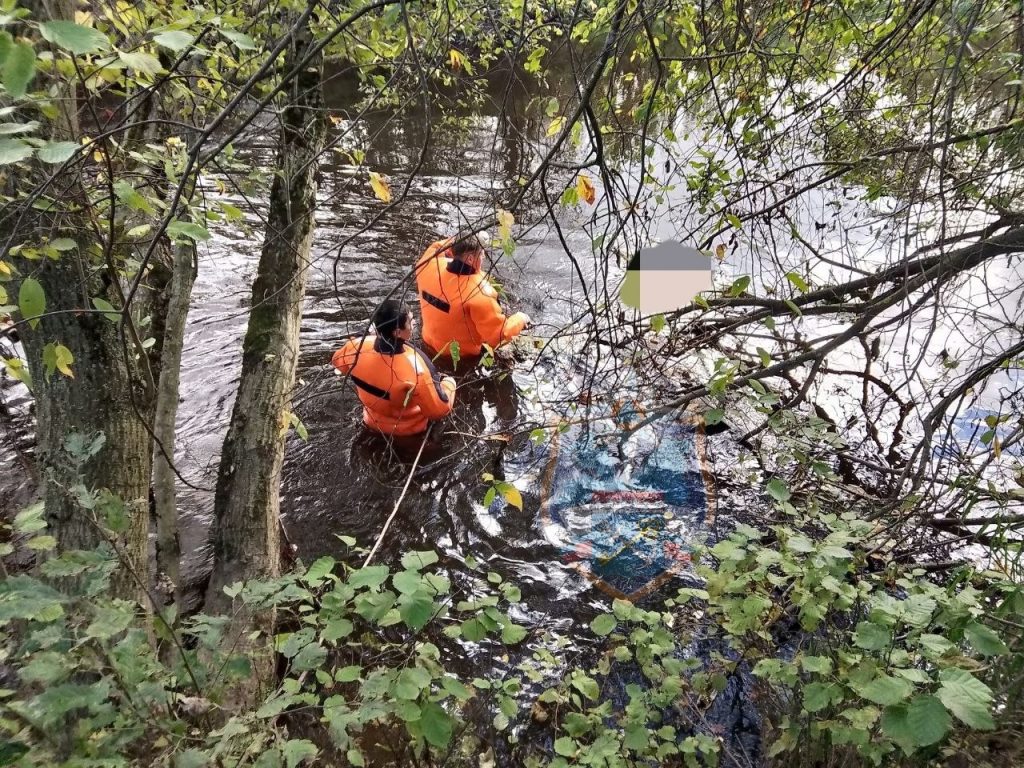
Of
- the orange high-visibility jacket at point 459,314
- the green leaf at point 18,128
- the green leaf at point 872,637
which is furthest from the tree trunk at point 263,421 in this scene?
the green leaf at point 872,637

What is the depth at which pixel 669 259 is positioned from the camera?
2.49 metres

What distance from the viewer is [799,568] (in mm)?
2477

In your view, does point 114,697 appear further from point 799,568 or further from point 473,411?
point 473,411

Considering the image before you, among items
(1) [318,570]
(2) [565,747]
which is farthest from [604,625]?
(1) [318,570]

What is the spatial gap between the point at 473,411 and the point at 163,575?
3.41m

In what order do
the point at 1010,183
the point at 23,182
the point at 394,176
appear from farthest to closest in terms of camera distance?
the point at 394,176, the point at 1010,183, the point at 23,182

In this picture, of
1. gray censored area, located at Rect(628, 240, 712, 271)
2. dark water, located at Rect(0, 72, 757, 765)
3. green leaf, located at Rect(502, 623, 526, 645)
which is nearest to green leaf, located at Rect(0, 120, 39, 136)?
dark water, located at Rect(0, 72, 757, 765)

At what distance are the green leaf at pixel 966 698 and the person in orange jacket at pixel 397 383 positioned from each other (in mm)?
3890

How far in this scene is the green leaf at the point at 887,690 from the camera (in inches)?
66.1

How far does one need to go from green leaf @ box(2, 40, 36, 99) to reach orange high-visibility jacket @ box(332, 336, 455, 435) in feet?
12.5

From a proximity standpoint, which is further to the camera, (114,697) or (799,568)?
(799,568)

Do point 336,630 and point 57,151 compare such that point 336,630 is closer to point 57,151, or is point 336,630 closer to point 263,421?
point 57,151

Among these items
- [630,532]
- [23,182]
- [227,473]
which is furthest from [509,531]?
[23,182]

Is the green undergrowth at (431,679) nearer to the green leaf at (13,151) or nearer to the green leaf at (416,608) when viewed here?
the green leaf at (416,608)
